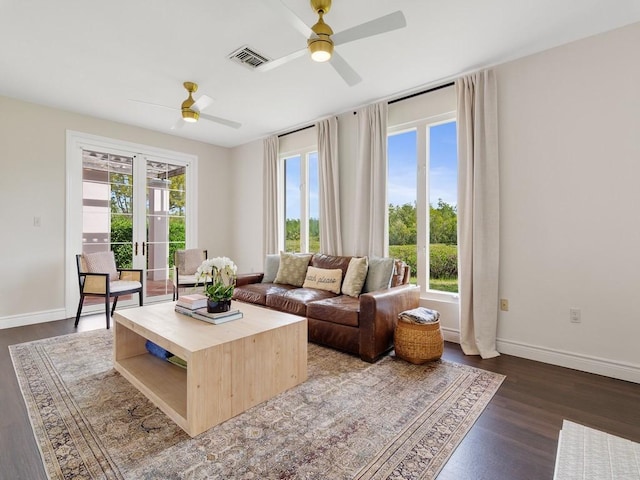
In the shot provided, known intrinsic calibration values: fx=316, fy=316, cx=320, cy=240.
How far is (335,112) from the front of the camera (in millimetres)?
4160

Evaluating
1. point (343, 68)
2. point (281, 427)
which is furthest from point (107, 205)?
point (281, 427)

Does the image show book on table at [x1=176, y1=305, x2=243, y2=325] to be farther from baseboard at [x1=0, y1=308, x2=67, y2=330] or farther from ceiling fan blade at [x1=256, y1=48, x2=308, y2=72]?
baseboard at [x1=0, y1=308, x2=67, y2=330]

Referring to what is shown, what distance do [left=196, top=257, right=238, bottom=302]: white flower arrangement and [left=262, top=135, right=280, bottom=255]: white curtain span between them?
257 centimetres

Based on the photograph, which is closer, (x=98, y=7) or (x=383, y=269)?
(x=98, y=7)

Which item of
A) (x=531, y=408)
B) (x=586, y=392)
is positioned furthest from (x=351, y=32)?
(x=586, y=392)

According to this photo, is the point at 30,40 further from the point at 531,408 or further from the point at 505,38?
the point at 531,408

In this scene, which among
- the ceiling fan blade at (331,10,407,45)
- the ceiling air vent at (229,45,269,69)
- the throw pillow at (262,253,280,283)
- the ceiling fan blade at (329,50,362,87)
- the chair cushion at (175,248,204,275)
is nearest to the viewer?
the ceiling fan blade at (331,10,407,45)

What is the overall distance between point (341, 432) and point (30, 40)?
3752 millimetres

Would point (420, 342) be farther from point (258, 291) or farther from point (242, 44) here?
point (242, 44)

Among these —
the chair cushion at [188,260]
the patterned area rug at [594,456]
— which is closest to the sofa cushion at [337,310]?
the patterned area rug at [594,456]

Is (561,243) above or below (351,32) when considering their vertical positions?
below

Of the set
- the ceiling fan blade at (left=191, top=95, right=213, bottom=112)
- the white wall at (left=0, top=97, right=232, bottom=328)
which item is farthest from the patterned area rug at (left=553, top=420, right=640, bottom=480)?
the white wall at (left=0, top=97, right=232, bottom=328)

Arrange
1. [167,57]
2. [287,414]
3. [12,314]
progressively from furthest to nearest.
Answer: [12,314]
[167,57]
[287,414]

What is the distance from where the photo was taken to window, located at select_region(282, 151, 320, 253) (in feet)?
15.5
